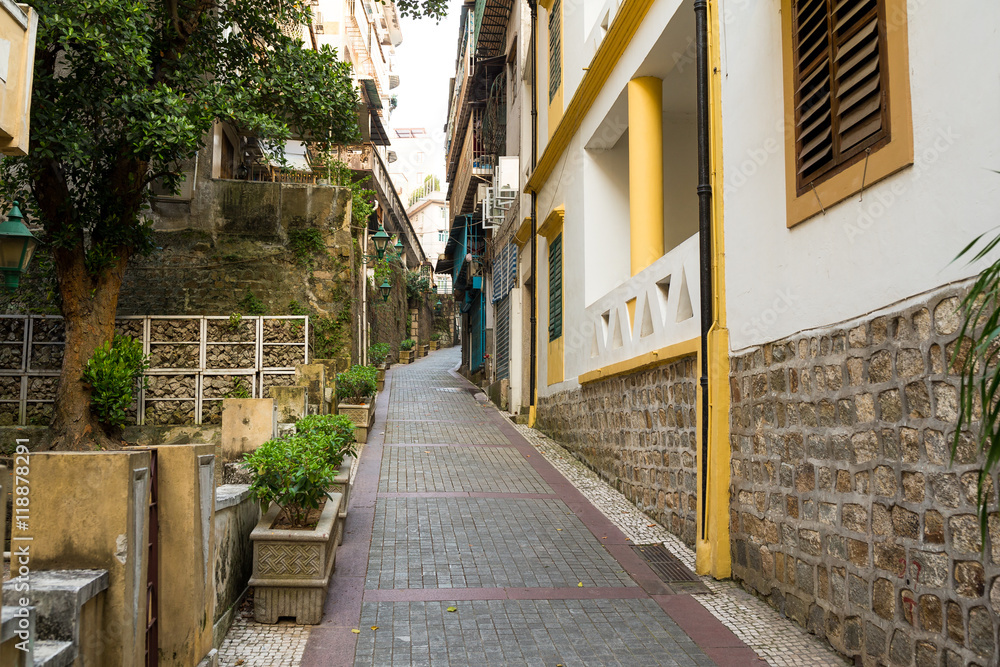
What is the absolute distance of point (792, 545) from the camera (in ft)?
16.5

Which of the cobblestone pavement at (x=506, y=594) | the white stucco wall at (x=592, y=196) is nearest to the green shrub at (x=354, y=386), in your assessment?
the cobblestone pavement at (x=506, y=594)

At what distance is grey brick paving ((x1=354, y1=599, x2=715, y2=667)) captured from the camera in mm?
4496

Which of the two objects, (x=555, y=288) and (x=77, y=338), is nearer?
(x=77, y=338)

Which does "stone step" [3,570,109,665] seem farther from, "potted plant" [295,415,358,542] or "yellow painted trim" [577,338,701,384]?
"yellow painted trim" [577,338,701,384]

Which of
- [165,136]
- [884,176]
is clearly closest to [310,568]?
[884,176]

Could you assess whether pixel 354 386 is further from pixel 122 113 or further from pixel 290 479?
pixel 290 479

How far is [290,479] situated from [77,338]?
653cm

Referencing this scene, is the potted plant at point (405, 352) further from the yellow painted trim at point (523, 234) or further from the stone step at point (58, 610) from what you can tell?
the stone step at point (58, 610)

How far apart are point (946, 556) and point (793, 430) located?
5.07 ft

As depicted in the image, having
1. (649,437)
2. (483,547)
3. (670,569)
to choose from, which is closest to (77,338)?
(483,547)

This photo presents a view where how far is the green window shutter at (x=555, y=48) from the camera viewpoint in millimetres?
12508

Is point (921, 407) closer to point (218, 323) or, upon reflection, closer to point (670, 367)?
point (670, 367)

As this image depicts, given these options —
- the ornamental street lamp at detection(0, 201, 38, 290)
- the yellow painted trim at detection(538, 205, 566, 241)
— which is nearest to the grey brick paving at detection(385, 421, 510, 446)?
the yellow painted trim at detection(538, 205, 566, 241)

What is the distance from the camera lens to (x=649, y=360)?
304 inches
